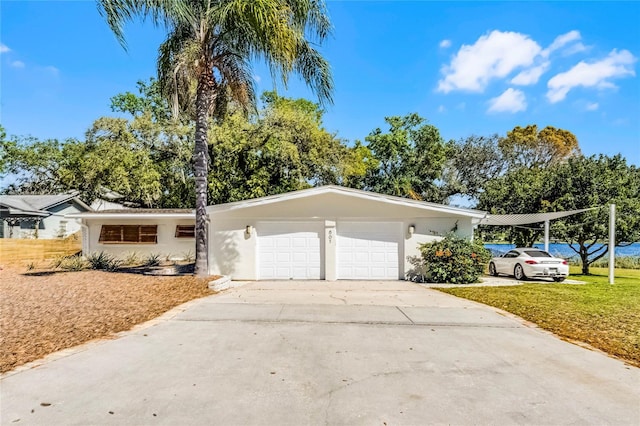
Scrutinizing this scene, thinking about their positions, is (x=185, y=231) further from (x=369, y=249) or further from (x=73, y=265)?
(x=369, y=249)

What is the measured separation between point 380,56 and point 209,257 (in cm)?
1102

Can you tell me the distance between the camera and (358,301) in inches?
359

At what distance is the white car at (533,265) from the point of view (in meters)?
13.9

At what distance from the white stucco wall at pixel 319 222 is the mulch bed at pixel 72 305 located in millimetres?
2187

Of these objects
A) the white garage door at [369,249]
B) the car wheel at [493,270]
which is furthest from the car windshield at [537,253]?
the white garage door at [369,249]

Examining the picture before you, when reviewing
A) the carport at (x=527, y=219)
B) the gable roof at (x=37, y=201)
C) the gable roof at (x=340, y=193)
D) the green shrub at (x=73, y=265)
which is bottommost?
the green shrub at (x=73, y=265)

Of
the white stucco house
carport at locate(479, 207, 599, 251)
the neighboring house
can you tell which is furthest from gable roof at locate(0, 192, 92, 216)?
carport at locate(479, 207, 599, 251)

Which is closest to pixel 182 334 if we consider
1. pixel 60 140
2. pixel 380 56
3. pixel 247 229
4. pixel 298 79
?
pixel 247 229

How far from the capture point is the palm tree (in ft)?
31.7

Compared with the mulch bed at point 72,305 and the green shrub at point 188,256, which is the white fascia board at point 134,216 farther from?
the mulch bed at point 72,305

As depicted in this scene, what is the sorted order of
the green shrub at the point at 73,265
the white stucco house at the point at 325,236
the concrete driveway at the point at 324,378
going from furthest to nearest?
the green shrub at the point at 73,265 < the white stucco house at the point at 325,236 < the concrete driveway at the point at 324,378

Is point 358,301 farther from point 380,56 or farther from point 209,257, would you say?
point 380,56

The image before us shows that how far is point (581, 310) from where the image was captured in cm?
816

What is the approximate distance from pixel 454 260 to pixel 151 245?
14.2 metres
